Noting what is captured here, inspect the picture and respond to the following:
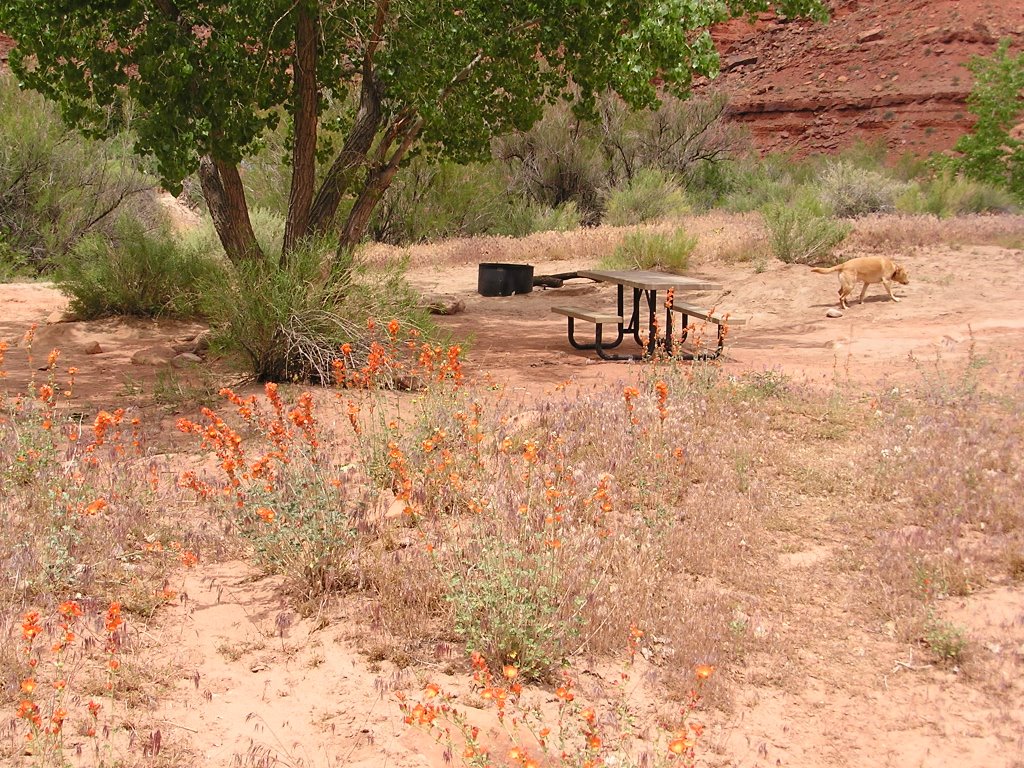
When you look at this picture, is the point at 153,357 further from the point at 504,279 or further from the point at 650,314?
the point at 504,279

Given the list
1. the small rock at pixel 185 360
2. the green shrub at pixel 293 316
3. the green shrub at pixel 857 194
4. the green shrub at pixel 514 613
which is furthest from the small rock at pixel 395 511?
the green shrub at pixel 857 194

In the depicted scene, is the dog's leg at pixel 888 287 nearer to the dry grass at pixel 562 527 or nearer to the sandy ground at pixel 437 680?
the dry grass at pixel 562 527

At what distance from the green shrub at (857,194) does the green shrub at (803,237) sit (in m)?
4.51

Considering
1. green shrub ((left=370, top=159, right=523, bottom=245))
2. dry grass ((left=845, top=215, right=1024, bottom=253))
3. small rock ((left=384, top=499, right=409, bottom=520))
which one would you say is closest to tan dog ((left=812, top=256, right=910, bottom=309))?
dry grass ((left=845, top=215, right=1024, bottom=253))

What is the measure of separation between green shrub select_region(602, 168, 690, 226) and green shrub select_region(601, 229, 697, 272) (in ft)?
15.8

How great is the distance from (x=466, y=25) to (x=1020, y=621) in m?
5.70

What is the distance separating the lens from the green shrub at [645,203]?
59.0 ft

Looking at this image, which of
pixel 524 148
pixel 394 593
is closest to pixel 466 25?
pixel 394 593

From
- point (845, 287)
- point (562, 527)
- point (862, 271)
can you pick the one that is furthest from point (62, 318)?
point (862, 271)

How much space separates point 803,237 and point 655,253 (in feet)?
6.11

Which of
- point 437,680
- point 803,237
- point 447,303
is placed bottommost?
point 437,680

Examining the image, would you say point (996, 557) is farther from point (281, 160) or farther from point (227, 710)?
point (281, 160)

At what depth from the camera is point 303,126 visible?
317 inches

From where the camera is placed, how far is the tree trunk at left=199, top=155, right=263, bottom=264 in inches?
320
